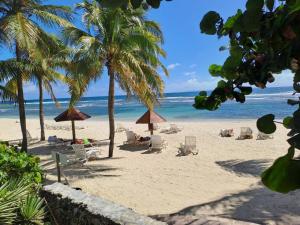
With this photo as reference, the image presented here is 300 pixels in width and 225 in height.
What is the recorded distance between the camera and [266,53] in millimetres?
1146

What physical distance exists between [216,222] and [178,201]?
3.45m

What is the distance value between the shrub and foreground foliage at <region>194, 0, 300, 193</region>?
4.45m

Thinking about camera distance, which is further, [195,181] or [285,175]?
[195,181]

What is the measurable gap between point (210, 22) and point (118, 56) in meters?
12.2

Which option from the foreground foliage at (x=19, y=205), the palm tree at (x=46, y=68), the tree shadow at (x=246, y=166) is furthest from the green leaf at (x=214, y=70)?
the palm tree at (x=46, y=68)

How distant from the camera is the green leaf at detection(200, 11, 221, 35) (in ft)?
3.96

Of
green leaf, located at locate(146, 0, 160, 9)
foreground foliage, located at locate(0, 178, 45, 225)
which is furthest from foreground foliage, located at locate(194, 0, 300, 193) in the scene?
foreground foliage, located at locate(0, 178, 45, 225)

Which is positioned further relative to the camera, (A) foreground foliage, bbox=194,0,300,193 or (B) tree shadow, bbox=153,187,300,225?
(B) tree shadow, bbox=153,187,300,225

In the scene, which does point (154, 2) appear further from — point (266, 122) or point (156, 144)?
point (156, 144)

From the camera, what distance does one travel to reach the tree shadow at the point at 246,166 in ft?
36.6

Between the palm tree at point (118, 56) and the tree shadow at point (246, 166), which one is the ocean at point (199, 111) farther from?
the tree shadow at point (246, 166)

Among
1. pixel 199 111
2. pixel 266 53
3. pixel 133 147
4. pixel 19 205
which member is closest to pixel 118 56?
pixel 133 147

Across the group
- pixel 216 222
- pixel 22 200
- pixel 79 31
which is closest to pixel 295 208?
pixel 216 222

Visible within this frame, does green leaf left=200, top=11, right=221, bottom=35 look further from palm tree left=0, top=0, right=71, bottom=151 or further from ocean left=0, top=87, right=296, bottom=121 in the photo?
ocean left=0, top=87, right=296, bottom=121
